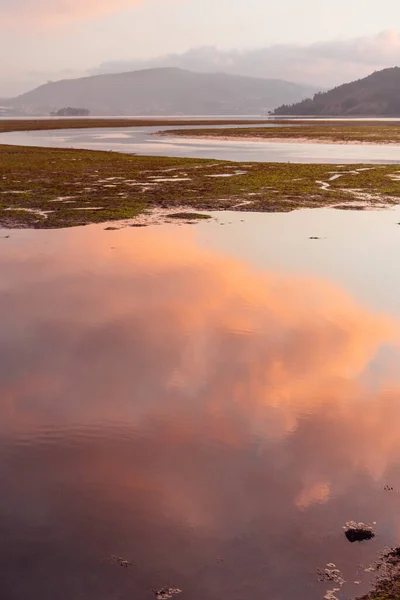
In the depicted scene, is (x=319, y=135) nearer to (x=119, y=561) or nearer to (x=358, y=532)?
(x=358, y=532)

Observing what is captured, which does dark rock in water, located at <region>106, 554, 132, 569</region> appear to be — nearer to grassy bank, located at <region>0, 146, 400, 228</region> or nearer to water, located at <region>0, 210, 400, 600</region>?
water, located at <region>0, 210, 400, 600</region>

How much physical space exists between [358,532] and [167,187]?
37.2 meters

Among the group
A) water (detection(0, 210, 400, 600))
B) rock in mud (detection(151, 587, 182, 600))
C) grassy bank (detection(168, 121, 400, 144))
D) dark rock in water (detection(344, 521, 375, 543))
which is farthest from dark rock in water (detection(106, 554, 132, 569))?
grassy bank (detection(168, 121, 400, 144))

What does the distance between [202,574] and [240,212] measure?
1118 inches

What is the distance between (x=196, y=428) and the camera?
11.3m

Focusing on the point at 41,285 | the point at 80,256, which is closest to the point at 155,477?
the point at 41,285

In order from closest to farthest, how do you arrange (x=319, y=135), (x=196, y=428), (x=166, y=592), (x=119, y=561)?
1. (x=166, y=592)
2. (x=119, y=561)
3. (x=196, y=428)
4. (x=319, y=135)

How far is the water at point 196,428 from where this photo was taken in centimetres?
784

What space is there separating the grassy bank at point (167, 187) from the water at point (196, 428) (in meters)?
12.6

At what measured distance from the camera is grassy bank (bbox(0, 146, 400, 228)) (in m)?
34.8

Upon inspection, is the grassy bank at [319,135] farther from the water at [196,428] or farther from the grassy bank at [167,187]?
the water at [196,428]

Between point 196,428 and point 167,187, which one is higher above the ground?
point 167,187

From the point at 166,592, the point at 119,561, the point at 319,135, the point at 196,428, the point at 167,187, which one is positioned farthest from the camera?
the point at 319,135

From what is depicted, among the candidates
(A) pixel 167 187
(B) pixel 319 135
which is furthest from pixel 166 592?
(B) pixel 319 135
